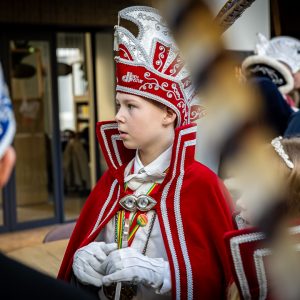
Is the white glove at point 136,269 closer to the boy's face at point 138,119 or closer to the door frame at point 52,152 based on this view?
the boy's face at point 138,119

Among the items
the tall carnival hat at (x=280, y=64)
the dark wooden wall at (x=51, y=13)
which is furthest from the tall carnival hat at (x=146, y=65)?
the dark wooden wall at (x=51, y=13)

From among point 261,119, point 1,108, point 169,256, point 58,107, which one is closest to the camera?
point 261,119

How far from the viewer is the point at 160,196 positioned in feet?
3.65

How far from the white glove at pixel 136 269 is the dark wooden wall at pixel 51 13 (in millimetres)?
3047

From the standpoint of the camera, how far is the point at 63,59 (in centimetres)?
439

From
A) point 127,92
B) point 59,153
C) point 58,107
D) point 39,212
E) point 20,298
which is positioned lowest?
point 39,212

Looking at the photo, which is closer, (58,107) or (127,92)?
(127,92)

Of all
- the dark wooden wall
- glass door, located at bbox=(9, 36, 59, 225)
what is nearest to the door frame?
glass door, located at bbox=(9, 36, 59, 225)

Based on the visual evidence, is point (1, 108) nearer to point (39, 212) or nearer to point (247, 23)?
point (247, 23)

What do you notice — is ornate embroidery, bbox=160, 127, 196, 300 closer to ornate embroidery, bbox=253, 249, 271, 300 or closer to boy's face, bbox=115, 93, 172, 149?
boy's face, bbox=115, 93, 172, 149

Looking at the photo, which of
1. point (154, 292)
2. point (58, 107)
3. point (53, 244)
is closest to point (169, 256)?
point (154, 292)

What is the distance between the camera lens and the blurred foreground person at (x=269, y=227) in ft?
1.24

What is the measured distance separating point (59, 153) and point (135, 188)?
11.1 feet

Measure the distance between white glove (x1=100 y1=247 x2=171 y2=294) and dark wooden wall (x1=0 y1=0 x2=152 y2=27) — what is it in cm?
305
